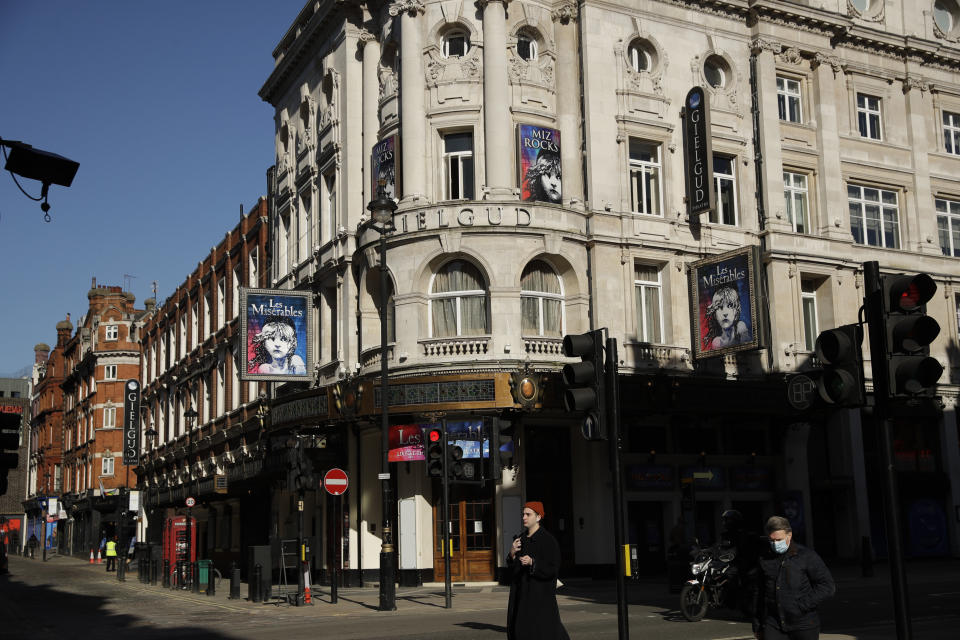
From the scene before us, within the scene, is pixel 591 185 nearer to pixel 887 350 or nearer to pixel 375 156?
pixel 375 156

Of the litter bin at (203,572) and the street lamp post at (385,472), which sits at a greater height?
the street lamp post at (385,472)

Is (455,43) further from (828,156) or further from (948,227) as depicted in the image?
(948,227)

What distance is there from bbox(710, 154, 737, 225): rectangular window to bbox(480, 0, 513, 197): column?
7844 millimetres

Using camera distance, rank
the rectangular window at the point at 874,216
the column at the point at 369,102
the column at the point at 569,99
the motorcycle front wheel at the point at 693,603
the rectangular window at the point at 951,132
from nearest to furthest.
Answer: the motorcycle front wheel at the point at 693,603 < the column at the point at 569,99 < the column at the point at 369,102 < the rectangular window at the point at 874,216 < the rectangular window at the point at 951,132

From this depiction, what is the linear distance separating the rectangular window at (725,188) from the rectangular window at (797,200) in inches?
75.5

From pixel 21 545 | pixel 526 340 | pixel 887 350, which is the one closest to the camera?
pixel 887 350

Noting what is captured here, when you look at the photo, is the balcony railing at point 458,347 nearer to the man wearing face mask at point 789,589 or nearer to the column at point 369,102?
the column at point 369,102

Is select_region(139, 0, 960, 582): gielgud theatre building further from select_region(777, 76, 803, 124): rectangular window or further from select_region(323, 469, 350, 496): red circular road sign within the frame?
select_region(323, 469, 350, 496): red circular road sign

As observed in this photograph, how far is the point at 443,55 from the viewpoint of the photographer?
31719 mm

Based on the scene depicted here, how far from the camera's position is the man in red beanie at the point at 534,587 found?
9773 mm

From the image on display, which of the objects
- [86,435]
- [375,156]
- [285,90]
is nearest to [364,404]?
[375,156]

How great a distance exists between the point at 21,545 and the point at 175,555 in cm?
7225

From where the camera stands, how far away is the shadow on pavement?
1903 cm

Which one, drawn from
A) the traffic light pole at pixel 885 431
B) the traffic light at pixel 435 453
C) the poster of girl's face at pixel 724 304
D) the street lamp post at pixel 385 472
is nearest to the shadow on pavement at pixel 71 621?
the street lamp post at pixel 385 472
